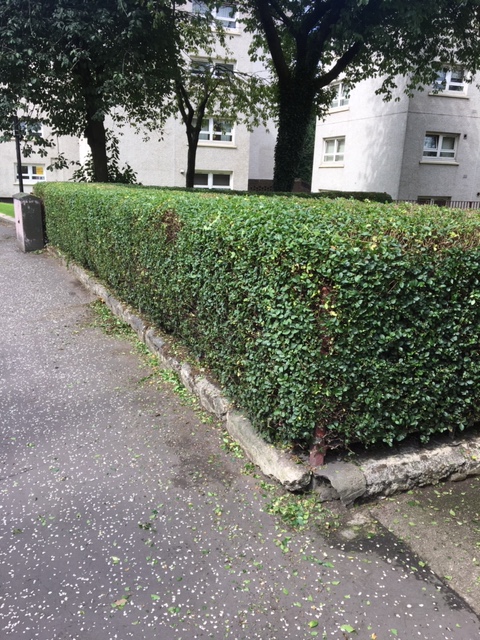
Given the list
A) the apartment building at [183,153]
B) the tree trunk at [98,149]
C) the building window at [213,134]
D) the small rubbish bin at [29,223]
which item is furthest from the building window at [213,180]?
the small rubbish bin at [29,223]

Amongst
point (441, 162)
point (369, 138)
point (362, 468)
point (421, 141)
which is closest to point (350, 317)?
point (362, 468)

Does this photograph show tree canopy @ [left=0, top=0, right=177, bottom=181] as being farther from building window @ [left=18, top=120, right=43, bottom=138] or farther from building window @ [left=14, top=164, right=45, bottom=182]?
building window @ [left=14, top=164, right=45, bottom=182]

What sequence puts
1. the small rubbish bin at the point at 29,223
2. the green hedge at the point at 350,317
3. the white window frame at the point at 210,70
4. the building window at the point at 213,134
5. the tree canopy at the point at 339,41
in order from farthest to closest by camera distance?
the building window at the point at 213,134 < the white window frame at the point at 210,70 < the small rubbish bin at the point at 29,223 < the tree canopy at the point at 339,41 < the green hedge at the point at 350,317

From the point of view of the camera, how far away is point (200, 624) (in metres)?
2.42

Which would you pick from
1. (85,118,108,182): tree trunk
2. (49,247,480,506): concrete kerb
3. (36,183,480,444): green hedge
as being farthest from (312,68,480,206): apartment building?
(49,247,480,506): concrete kerb

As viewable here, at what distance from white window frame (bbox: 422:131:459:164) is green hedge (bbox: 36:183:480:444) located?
66.9 feet

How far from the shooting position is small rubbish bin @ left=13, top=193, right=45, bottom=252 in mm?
12188

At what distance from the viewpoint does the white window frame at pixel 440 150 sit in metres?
22.3

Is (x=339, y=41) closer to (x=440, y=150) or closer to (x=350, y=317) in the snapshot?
(x=440, y=150)

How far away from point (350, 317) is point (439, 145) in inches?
879

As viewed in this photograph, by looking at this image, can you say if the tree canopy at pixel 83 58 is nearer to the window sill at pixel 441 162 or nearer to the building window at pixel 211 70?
the building window at pixel 211 70

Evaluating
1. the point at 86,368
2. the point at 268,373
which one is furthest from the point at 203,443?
the point at 86,368

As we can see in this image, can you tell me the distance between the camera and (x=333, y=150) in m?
26.7

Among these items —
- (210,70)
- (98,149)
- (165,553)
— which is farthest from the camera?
(210,70)
